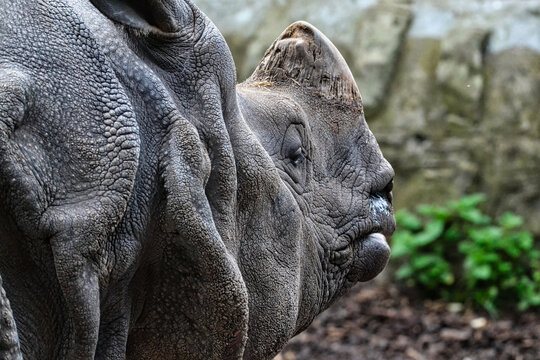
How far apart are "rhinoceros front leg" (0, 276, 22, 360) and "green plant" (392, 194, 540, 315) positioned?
560 centimetres

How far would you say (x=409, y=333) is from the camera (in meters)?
6.42

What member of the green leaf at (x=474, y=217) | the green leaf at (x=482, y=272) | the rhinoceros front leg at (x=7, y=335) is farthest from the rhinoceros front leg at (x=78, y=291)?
the green leaf at (x=474, y=217)

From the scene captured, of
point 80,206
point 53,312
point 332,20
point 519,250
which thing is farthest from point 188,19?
point 332,20

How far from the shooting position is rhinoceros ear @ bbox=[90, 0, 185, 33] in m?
1.60

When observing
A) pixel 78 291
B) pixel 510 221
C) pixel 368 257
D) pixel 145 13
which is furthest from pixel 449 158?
pixel 78 291

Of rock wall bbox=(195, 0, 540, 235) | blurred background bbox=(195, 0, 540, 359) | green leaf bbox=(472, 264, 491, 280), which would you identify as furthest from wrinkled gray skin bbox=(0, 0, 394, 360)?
rock wall bbox=(195, 0, 540, 235)

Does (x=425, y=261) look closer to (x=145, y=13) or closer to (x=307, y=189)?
(x=307, y=189)

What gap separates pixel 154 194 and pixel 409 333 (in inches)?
201

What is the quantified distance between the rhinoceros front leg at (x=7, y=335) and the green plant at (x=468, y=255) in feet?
18.4

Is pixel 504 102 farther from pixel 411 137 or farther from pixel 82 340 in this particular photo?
pixel 82 340

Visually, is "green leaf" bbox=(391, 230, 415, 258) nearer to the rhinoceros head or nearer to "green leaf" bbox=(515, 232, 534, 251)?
→ "green leaf" bbox=(515, 232, 534, 251)

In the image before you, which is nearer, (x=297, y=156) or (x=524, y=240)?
(x=297, y=156)

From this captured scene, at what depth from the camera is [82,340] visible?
140cm

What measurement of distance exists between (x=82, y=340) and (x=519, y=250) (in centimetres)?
559
